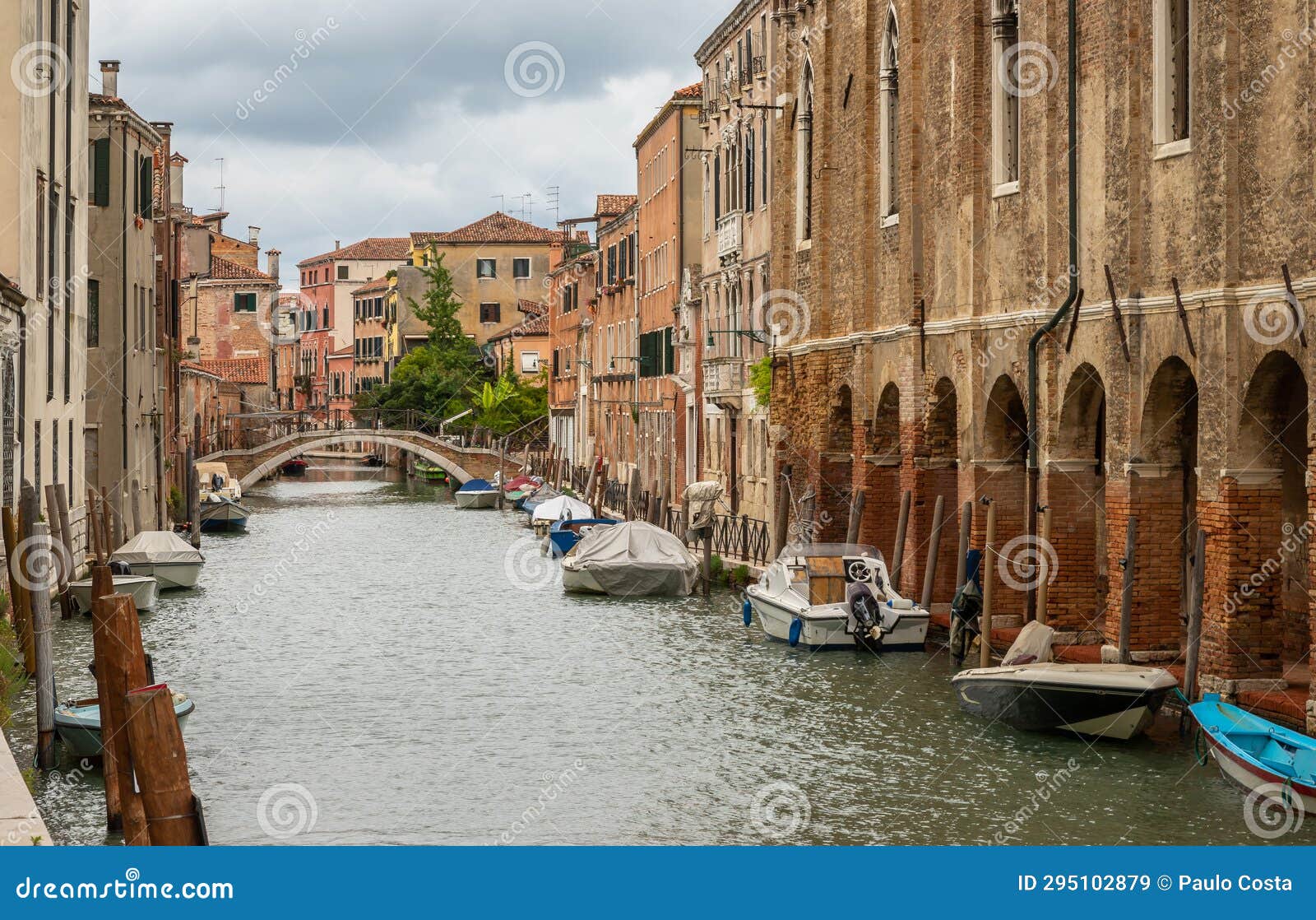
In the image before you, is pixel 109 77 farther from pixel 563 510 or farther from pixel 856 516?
pixel 856 516

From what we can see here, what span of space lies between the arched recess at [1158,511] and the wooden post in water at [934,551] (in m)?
4.86

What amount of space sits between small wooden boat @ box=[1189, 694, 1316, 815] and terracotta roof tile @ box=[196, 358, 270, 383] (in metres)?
69.0

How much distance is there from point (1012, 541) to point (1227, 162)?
6.58 m

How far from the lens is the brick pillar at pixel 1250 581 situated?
16.1 metres

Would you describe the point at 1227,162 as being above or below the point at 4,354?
above

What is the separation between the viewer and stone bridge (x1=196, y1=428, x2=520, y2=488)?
6562 centimetres

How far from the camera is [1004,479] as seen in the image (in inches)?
880

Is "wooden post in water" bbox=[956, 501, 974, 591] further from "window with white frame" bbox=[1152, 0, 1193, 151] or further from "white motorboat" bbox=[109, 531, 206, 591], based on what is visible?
"white motorboat" bbox=[109, 531, 206, 591]

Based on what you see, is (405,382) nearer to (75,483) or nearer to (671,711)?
(75,483)

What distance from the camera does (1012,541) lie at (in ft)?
71.4

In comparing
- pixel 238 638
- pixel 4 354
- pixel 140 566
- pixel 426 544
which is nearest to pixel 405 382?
pixel 426 544

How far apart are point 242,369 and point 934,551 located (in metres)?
66.5

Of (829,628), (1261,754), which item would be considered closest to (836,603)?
(829,628)

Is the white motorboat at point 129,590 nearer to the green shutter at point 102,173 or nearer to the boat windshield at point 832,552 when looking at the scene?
the green shutter at point 102,173
